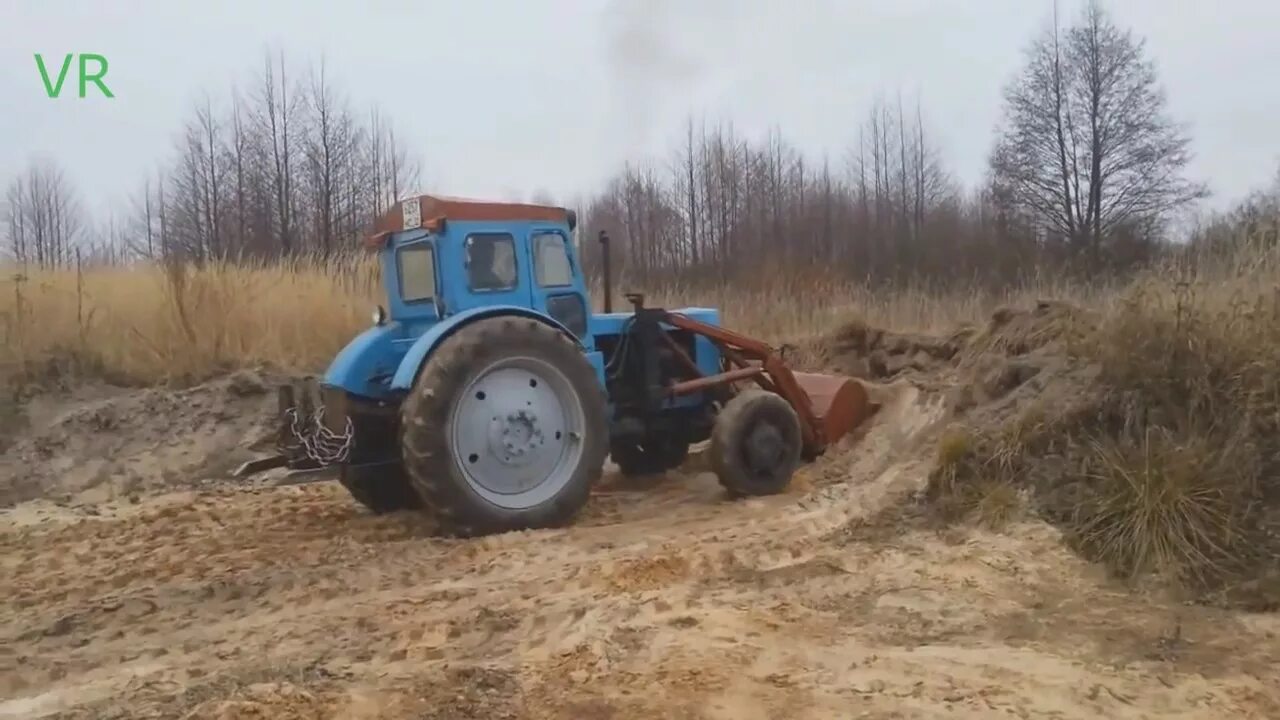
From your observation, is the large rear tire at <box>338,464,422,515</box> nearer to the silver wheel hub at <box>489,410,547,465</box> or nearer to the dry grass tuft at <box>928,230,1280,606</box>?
the silver wheel hub at <box>489,410,547,465</box>

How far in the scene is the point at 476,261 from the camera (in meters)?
6.91

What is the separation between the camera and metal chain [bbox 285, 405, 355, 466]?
6711 mm

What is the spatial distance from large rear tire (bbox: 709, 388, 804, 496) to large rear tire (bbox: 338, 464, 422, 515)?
6.42 ft

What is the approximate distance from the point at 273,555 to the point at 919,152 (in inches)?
1321

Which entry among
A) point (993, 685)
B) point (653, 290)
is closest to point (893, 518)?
point (993, 685)

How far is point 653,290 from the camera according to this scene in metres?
18.5

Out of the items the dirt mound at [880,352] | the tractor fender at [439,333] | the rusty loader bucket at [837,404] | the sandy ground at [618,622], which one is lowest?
the sandy ground at [618,622]

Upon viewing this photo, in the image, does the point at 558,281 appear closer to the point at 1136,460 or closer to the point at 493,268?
the point at 493,268

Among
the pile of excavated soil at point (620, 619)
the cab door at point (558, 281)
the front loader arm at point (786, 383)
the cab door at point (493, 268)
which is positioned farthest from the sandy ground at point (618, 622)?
the cab door at point (493, 268)

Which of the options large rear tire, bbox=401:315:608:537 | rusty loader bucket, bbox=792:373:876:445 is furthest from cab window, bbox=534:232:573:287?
rusty loader bucket, bbox=792:373:876:445

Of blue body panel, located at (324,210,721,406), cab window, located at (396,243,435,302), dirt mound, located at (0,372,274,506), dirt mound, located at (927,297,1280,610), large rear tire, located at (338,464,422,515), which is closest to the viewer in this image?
dirt mound, located at (927,297,1280,610)

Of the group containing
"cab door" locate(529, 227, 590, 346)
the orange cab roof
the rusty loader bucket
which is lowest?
the rusty loader bucket

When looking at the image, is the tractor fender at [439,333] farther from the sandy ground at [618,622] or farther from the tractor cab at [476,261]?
the sandy ground at [618,622]

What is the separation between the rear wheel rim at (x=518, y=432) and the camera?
6359mm
